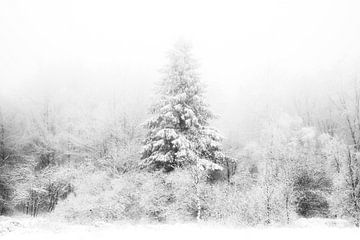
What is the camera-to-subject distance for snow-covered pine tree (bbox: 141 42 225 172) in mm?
18984

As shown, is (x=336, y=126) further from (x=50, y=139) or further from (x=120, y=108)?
(x=50, y=139)

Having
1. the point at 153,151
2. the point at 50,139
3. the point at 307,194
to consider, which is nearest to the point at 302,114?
the point at 307,194

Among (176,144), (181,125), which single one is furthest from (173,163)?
(181,125)

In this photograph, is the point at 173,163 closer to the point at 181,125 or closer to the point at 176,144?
the point at 176,144

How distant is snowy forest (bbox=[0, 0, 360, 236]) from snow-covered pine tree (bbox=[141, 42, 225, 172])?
0.26ft

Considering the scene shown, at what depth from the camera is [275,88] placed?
36.6 m

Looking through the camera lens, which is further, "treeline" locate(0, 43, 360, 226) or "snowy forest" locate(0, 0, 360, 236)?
"snowy forest" locate(0, 0, 360, 236)

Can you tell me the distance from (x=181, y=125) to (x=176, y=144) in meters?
1.84

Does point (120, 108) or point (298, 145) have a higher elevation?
point (120, 108)

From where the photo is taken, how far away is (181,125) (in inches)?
802

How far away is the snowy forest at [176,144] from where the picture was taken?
17.8m

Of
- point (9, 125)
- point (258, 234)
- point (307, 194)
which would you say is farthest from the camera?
point (9, 125)

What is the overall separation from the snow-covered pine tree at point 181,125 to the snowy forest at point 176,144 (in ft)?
0.26

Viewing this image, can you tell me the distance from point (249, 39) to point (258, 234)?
220ft
